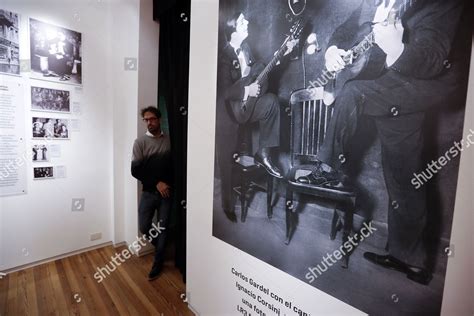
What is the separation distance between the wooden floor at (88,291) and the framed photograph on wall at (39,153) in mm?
1140

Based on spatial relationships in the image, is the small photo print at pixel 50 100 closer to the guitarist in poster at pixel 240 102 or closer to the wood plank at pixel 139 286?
the wood plank at pixel 139 286

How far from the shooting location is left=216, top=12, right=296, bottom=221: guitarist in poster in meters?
1.10

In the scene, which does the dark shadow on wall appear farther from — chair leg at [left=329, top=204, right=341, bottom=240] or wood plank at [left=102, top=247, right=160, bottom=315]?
chair leg at [left=329, top=204, right=341, bottom=240]

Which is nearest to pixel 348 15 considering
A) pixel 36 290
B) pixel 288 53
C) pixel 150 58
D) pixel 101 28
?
pixel 288 53

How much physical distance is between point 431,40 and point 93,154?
9.77 feet

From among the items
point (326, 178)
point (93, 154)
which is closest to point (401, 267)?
point (326, 178)

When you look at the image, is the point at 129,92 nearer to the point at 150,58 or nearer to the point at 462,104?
the point at 150,58

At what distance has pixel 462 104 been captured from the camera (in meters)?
0.63

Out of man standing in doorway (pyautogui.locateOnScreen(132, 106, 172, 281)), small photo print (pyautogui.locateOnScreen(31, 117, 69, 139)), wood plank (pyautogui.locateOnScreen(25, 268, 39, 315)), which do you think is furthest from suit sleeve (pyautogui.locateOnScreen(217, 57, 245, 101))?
wood plank (pyautogui.locateOnScreen(25, 268, 39, 315))

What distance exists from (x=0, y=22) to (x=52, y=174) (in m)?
1.44

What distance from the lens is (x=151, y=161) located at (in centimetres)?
220

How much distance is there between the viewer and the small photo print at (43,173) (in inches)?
85.3

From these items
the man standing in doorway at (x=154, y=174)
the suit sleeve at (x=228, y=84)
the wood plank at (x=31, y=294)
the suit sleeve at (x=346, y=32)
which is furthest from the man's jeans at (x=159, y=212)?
the suit sleeve at (x=346, y=32)

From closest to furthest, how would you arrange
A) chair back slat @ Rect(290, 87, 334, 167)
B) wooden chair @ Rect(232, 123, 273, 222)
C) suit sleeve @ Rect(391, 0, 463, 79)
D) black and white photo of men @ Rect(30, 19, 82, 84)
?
suit sleeve @ Rect(391, 0, 463, 79), chair back slat @ Rect(290, 87, 334, 167), wooden chair @ Rect(232, 123, 273, 222), black and white photo of men @ Rect(30, 19, 82, 84)
